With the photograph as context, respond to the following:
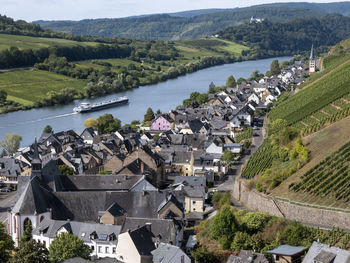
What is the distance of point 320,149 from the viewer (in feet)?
124

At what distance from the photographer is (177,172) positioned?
162 ft

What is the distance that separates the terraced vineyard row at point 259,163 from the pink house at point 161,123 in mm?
24596

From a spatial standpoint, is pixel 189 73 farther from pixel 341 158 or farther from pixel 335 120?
pixel 341 158

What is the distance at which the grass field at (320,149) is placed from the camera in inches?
1240

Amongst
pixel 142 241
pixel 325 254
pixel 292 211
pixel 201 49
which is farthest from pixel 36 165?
pixel 201 49

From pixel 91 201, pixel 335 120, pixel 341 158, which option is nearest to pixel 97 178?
pixel 91 201

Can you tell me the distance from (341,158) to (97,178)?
16.4m

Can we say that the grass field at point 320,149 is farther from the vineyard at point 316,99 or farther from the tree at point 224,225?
the vineyard at point 316,99

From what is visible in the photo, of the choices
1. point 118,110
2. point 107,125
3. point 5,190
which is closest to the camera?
point 5,190

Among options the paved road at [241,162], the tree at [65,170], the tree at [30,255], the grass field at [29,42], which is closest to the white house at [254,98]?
the paved road at [241,162]

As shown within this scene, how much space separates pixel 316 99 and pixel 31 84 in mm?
68173

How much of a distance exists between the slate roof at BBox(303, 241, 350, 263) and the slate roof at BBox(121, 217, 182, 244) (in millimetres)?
8095

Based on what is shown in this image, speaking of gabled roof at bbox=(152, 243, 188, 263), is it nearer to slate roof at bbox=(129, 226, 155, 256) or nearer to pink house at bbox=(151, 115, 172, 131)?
slate roof at bbox=(129, 226, 155, 256)

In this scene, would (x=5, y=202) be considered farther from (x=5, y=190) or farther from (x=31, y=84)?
(x=31, y=84)
